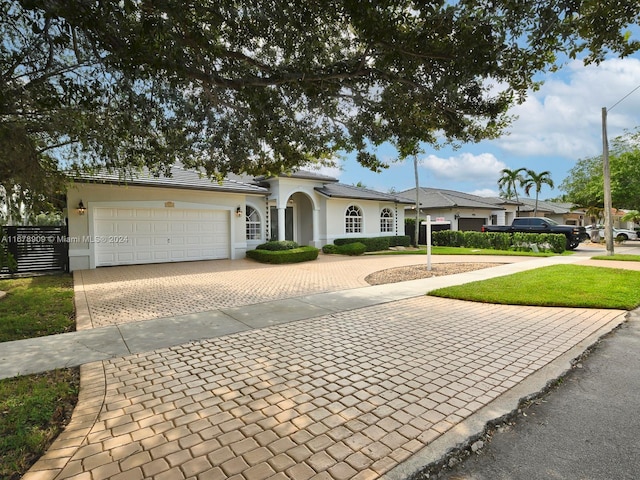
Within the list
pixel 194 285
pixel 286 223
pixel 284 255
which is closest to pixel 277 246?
pixel 284 255

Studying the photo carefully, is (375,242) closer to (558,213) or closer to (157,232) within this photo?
(157,232)

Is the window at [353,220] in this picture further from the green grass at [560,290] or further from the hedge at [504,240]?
the green grass at [560,290]

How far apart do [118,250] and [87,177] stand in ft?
10.3

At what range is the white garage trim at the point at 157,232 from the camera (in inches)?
531

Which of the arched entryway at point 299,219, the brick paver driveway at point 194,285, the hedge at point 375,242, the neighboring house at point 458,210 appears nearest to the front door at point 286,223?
the arched entryway at point 299,219

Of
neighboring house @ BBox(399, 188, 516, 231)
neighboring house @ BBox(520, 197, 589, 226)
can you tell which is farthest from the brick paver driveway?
neighboring house @ BBox(520, 197, 589, 226)

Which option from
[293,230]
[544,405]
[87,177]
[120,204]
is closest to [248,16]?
[544,405]

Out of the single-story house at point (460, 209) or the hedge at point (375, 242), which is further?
the single-story house at point (460, 209)

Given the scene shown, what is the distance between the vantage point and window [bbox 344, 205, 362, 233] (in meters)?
21.6

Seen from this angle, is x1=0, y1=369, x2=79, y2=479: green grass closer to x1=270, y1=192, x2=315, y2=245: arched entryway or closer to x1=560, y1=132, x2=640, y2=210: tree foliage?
x1=270, y1=192, x2=315, y2=245: arched entryway

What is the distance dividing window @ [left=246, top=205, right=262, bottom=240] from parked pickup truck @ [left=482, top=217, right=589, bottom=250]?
50.7 feet

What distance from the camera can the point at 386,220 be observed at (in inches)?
945

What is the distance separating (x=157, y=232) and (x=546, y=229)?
22471 mm

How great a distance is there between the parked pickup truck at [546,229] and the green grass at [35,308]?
23.3m
